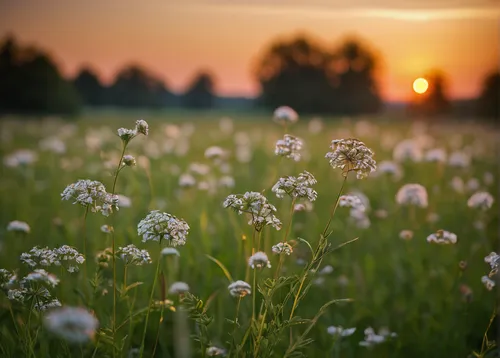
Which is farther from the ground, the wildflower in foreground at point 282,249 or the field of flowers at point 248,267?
the wildflower in foreground at point 282,249

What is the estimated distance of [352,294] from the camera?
375cm

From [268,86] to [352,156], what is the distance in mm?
33900

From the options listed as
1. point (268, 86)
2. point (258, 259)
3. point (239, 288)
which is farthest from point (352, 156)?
point (268, 86)

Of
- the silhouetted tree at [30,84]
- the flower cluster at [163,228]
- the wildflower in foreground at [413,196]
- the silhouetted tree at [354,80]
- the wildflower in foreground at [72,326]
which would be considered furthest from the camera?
the silhouetted tree at [354,80]

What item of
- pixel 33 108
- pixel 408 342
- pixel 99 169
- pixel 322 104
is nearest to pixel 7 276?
pixel 408 342

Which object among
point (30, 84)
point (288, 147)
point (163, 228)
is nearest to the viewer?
point (163, 228)

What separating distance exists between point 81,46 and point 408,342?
351cm

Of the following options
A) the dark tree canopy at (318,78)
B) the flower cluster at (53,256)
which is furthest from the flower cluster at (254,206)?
the dark tree canopy at (318,78)

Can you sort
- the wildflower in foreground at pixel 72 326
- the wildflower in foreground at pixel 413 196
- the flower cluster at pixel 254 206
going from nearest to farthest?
the wildflower in foreground at pixel 72 326 → the flower cluster at pixel 254 206 → the wildflower in foreground at pixel 413 196

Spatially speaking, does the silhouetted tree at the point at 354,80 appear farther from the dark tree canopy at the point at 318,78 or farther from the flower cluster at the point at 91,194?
the flower cluster at the point at 91,194

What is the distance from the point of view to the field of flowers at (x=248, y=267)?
2064 millimetres

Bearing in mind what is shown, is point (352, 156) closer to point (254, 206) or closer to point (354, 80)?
point (254, 206)

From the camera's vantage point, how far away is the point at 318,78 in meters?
34.1

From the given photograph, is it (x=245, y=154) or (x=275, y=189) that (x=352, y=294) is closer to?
(x=275, y=189)
